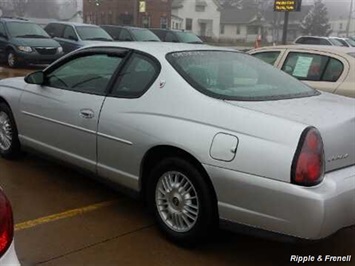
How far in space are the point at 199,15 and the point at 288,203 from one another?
7584cm

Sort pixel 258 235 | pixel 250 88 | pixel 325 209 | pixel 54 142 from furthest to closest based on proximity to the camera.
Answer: pixel 54 142 → pixel 250 88 → pixel 258 235 → pixel 325 209

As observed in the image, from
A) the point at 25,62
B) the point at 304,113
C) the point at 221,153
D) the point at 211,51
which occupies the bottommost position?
the point at 25,62

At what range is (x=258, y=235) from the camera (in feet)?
10.4

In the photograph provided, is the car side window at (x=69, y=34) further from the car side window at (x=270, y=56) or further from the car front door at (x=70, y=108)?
the car front door at (x=70, y=108)

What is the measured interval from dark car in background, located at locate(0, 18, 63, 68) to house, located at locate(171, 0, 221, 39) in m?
59.5

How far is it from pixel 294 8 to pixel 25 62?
1240cm

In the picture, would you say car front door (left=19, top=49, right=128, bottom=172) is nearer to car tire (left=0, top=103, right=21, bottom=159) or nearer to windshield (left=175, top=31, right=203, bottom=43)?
car tire (left=0, top=103, right=21, bottom=159)

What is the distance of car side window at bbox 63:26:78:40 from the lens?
17423 millimetres

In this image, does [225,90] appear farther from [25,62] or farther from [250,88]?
[25,62]

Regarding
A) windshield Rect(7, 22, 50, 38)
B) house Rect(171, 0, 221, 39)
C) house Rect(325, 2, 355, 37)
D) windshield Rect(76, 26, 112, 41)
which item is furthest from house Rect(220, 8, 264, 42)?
windshield Rect(7, 22, 50, 38)

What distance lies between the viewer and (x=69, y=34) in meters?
17.7

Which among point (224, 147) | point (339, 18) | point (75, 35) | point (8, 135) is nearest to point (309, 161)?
point (224, 147)

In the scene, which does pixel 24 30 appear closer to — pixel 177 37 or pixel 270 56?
pixel 177 37

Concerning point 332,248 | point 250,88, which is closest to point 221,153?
point 250,88
